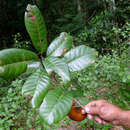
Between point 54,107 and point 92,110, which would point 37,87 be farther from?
point 92,110

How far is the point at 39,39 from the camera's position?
69cm

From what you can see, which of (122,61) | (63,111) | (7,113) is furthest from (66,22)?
(63,111)

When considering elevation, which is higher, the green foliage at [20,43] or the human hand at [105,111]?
the green foliage at [20,43]

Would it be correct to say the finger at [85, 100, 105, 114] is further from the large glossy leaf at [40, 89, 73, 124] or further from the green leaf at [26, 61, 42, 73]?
the green leaf at [26, 61, 42, 73]

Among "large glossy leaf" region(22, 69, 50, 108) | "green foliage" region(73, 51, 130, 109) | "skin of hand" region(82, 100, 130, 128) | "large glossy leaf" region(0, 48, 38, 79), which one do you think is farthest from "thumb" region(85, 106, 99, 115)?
"green foliage" region(73, 51, 130, 109)

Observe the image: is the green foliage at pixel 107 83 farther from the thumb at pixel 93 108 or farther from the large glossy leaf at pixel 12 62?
the large glossy leaf at pixel 12 62

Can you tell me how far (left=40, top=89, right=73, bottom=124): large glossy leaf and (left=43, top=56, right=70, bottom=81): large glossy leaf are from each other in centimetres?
10

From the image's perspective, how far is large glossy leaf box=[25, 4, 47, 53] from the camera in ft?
2.16

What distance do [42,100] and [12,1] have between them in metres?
2.88

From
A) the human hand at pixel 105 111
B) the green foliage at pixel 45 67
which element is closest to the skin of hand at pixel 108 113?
the human hand at pixel 105 111

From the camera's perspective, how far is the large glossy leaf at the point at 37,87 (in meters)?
0.58

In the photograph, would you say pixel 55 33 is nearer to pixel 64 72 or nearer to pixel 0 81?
pixel 0 81

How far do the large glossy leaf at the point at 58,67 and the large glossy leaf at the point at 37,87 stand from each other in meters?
0.05

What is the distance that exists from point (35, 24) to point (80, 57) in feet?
0.88
